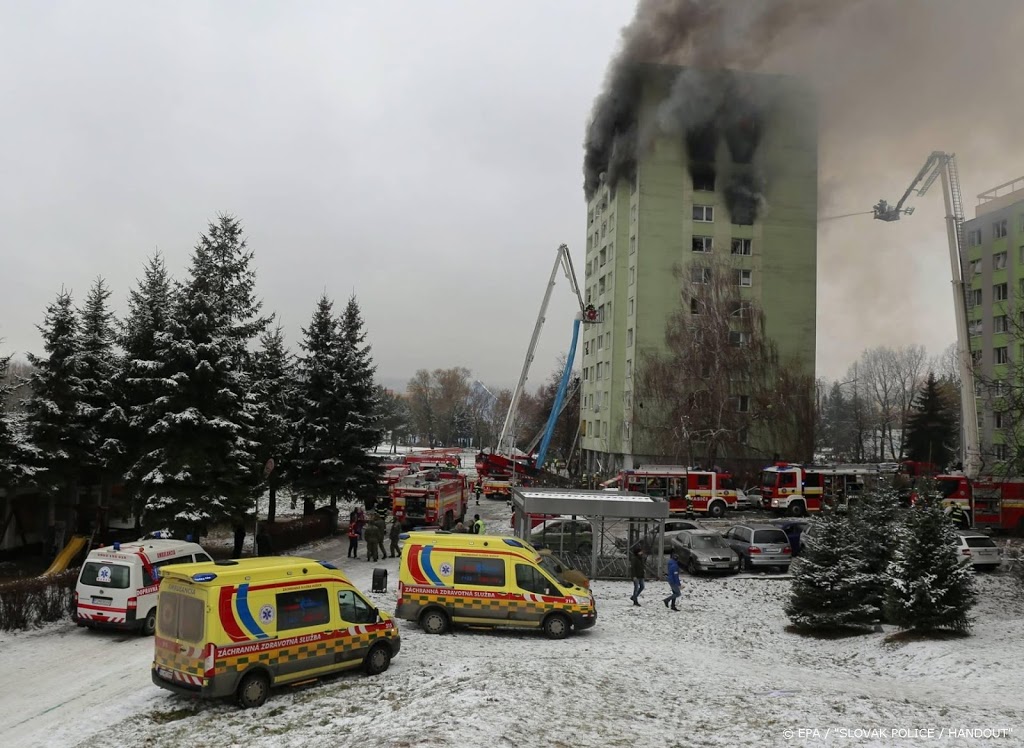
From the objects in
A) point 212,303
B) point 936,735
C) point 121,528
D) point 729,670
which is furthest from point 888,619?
point 121,528

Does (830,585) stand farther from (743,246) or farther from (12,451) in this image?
(743,246)

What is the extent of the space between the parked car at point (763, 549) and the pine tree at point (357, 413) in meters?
17.0

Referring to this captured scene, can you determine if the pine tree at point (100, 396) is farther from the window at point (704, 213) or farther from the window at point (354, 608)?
the window at point (704, 213)

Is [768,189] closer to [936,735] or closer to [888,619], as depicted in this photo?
[888,619]

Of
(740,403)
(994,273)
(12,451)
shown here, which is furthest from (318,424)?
(994,273)

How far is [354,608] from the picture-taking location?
13.0 metres

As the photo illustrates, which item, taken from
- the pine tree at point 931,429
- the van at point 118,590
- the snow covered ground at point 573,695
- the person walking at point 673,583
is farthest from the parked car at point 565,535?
the pine tree at point 931,429

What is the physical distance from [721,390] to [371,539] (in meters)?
28.7

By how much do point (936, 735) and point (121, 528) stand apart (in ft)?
108

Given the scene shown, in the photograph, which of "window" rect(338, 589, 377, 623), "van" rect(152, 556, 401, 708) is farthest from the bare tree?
"van" rect(152, 556, 401, 708)

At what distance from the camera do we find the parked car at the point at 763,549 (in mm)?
26375

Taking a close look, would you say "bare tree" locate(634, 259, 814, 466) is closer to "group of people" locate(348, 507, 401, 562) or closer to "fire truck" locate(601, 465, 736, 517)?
"fire truck" locate(601, 465, 736, 517)

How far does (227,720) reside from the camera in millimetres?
10789

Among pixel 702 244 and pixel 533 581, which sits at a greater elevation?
pixel 702 244
